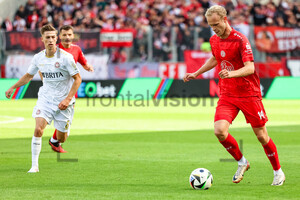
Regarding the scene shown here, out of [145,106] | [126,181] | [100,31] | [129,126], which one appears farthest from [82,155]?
[100,31]

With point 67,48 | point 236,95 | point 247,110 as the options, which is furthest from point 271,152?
point 67,48

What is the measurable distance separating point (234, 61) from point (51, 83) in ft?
10.2

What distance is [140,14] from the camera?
99.6 feet

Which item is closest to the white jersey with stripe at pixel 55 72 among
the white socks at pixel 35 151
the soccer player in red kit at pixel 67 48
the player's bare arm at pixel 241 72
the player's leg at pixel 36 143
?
the player's leg at pixel 36 143

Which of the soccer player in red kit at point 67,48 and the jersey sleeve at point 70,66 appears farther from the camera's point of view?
the soccer player in red kit at point 67,48

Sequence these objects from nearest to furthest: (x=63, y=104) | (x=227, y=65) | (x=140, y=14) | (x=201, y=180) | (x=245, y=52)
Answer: (x=201, y=180) < (x=245, y=52) < (x=227, y=65) < (x=63, y=104) < (x=140, y=14)

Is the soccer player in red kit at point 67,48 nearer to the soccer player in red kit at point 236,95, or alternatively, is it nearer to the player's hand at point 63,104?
the player's hand at point 63,104

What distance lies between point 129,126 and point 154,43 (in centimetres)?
974

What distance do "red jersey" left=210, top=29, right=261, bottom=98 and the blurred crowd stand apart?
19.6 m

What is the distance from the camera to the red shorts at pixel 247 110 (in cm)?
811

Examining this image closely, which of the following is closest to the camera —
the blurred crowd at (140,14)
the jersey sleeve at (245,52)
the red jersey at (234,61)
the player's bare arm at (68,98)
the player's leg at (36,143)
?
the jersey sleeve at (245,52)

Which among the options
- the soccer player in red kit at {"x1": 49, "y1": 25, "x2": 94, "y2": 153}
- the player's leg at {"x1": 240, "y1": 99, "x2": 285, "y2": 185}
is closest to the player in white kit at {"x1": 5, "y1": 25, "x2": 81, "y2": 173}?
the soccer player in red kit at {"x1": 49, "y1": 25, "x2": 94, "y2": 153}

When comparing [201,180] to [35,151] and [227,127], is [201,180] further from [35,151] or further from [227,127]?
[35,151]

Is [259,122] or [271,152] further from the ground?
[259,122]
